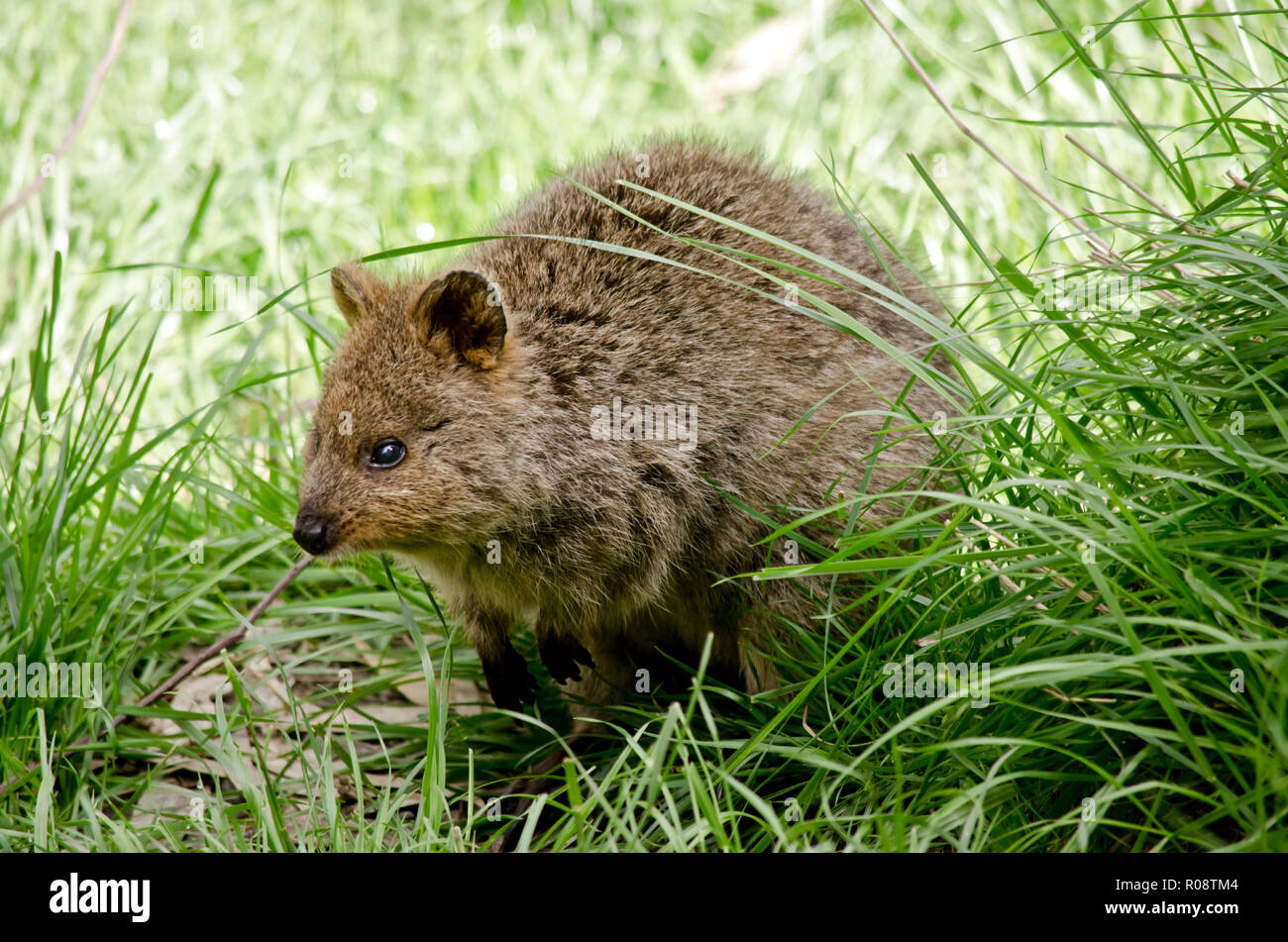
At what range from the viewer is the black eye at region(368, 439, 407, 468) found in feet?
14.1

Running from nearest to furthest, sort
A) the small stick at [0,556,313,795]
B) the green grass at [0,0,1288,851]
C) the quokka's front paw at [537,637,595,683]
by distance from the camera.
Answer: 1. the green grass at [0,0,1288,851]
2. the small stick at [0,556,313,795]
3. the quokka's front paw at [537,637,595,683]

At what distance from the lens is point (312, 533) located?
4.16 meters

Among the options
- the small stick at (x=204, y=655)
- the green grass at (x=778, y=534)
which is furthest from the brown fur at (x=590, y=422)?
the small stick at (x=204, y=655)

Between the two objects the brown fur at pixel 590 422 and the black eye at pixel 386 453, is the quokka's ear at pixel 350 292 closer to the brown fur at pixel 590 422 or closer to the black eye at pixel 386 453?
the brown fur at pixel 590 422

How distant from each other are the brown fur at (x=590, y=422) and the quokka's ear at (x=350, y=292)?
1 centimetres

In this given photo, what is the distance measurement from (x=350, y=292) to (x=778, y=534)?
182 cm

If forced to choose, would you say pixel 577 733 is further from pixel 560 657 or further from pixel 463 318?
pixel 463 318

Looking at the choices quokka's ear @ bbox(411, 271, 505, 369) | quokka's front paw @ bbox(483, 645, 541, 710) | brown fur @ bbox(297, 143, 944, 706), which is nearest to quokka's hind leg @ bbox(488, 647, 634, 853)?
brown fur @ bbox(297, 143, 944, 706)

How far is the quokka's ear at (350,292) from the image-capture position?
4676 mm

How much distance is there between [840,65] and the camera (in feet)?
27.1

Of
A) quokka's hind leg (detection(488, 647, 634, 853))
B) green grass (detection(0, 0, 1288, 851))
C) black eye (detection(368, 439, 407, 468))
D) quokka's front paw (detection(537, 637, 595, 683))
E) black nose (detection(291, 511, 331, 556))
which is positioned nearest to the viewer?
green grass (detection(0, 0, 1288, 851))

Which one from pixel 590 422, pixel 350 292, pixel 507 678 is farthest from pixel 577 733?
pixel 350 292

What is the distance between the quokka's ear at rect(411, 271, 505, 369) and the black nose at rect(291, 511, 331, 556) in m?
0.73

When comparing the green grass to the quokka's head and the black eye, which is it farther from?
the black eye
